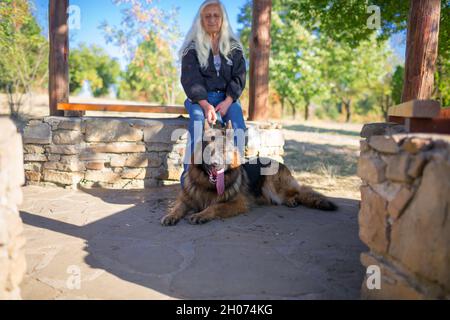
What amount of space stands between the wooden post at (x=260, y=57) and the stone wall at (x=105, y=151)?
473 millimetres

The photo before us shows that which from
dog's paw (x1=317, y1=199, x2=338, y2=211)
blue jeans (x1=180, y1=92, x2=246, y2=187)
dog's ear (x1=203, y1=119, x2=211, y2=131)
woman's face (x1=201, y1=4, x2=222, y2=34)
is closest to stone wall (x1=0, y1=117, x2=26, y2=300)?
dog's ear (x1=203, y1=119, x2=211, y2=131)

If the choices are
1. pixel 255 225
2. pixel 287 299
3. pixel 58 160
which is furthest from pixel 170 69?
pixel 287 299

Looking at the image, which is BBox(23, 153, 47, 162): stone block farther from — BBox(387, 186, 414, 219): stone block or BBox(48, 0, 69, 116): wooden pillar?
BBox(387, 186, 414, 219): stone block

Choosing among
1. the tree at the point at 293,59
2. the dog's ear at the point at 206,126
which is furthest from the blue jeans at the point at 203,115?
the tree at the point at 293,59

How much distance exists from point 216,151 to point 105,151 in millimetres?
2118

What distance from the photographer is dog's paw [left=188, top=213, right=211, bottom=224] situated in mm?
3621

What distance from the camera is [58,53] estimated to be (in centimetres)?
529

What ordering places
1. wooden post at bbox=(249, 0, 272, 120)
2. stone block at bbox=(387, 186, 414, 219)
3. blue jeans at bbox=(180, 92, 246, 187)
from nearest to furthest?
stone block at bbox=(387, 186, 414, 219) → blue jeans at bbox=(180, 92, 246, 187) → wooden post at bbox=(249, 0, 272, 120)

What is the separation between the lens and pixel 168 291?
223cm

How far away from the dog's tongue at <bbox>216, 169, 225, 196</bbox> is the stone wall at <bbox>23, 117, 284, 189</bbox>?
150cm

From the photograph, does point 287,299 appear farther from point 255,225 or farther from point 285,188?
point 285,188

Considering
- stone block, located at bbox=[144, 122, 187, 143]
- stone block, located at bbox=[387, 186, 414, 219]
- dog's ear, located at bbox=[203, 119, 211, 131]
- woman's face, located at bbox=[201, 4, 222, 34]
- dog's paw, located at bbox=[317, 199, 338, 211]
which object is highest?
woman's face, located at bbox=[201, 4, 222, 34]

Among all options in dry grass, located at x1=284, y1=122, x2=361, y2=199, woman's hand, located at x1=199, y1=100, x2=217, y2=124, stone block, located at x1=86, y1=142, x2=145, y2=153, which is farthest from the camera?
dry grass, located at x1=284, y1=122, x2=361, y2=199
